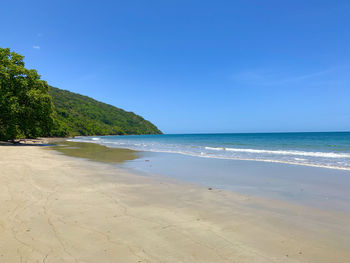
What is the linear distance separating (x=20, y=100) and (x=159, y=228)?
35348mm

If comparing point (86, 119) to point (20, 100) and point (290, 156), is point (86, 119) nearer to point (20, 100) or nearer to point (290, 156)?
point (20, 100)

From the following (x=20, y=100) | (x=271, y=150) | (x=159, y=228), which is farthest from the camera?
(x=20, y=100)

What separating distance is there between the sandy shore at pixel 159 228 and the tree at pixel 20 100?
94.1ft

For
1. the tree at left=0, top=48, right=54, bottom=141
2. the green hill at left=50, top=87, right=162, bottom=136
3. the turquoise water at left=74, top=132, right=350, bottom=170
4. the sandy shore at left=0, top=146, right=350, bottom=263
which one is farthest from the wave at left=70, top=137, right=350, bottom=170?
the green hill at left=50, top=87, right=162, bottom=136

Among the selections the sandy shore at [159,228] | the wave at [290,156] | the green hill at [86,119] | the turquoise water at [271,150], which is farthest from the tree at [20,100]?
the green hill at [86,119]

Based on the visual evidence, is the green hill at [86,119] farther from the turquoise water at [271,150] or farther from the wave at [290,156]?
the wave at [290,156]

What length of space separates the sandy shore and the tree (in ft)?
94.1

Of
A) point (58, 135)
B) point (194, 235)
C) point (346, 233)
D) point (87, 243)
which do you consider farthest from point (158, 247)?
point (58, 135)

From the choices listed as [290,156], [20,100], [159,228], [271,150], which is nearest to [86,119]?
[20,100]

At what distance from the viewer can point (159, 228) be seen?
4.38 metres

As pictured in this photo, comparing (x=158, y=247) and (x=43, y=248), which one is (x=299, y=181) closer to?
(x=158, y=247)

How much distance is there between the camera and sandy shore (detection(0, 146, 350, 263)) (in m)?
3.42

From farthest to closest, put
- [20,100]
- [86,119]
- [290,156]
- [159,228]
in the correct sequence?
[86,119] → [20,100] → [290,156] → [159,228]

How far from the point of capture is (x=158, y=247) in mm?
3617
